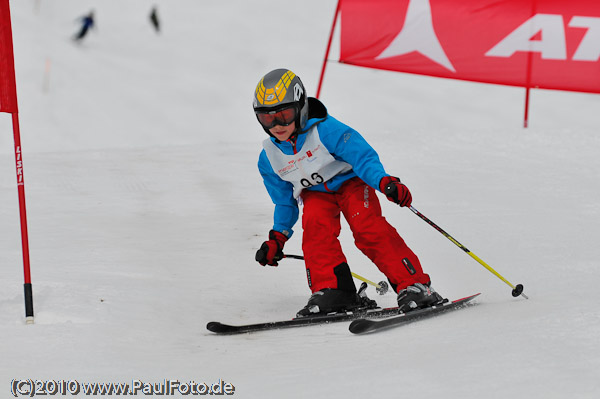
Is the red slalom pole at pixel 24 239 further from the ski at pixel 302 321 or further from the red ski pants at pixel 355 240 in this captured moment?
the red ski pants at pixel 355 240

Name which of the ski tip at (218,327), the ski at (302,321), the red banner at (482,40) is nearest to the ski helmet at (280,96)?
the ski at (302,321)

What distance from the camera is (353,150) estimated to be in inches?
162

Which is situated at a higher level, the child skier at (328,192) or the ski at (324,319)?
the child skier at (328,192)

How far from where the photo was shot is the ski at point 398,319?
3.38 meters

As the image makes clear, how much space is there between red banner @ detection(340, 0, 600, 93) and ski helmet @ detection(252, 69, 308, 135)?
5425 mm

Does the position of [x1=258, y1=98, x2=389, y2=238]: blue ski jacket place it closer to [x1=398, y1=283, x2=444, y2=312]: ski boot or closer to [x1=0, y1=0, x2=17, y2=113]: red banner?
[x1=398, y1=283, x2=444, y2=312]: ski boot

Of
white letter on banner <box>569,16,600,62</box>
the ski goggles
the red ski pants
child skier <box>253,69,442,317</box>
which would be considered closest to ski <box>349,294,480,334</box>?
child skier <box>253,69,442,317</box>

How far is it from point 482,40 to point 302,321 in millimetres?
6241

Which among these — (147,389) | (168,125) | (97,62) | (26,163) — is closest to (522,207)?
(147,389)

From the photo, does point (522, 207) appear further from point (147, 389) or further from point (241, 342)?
point (147, 389)

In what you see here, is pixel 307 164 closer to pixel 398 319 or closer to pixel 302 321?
pixel 302 321

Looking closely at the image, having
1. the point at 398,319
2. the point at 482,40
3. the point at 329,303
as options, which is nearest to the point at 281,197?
the point at 329,303

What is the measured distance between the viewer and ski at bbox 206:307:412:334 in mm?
3748

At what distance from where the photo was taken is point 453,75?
938cm
